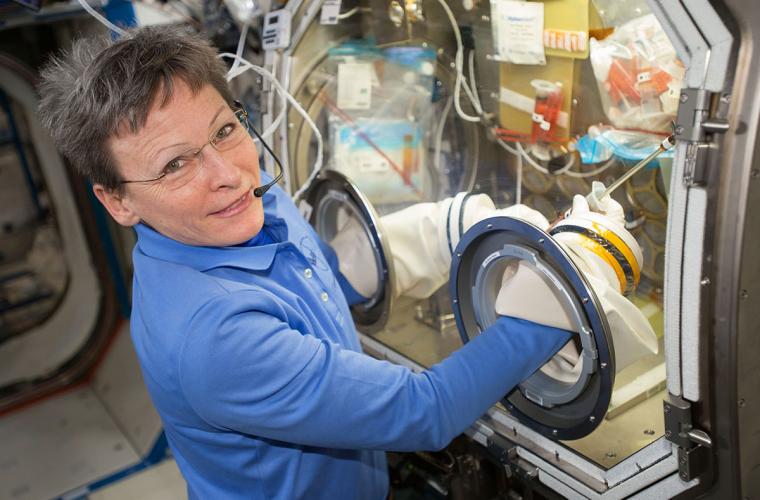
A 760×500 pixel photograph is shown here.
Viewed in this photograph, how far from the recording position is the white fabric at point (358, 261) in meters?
2.34

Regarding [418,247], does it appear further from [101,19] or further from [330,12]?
[101,19]

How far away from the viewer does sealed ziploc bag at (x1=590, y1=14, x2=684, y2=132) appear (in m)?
1.68

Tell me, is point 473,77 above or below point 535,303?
above

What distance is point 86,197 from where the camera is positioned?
174 inches

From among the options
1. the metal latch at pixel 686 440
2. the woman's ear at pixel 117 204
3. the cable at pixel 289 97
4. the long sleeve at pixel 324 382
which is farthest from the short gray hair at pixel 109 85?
the metal latch at pixel 686 440

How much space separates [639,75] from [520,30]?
38cm

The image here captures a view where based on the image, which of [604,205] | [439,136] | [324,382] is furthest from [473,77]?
[324,382]

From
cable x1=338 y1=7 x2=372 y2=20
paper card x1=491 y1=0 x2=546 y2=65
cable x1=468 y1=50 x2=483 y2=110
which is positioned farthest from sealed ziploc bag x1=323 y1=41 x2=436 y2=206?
paper card x1=491 y1=0 x2=546 y2=65

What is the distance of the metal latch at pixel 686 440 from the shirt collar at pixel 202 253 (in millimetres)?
939

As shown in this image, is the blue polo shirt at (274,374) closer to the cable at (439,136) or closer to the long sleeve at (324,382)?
the long sleeve at (324,382)

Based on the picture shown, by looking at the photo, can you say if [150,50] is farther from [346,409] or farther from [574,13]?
[574,13]

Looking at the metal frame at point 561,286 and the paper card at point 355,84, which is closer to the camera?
the metal frame at point 561,286

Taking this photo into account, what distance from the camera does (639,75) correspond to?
1.75 meters

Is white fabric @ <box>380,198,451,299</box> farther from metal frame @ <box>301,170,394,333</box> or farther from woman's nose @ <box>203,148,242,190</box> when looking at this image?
woman's nose @ <box>203,148,242,190</box>
